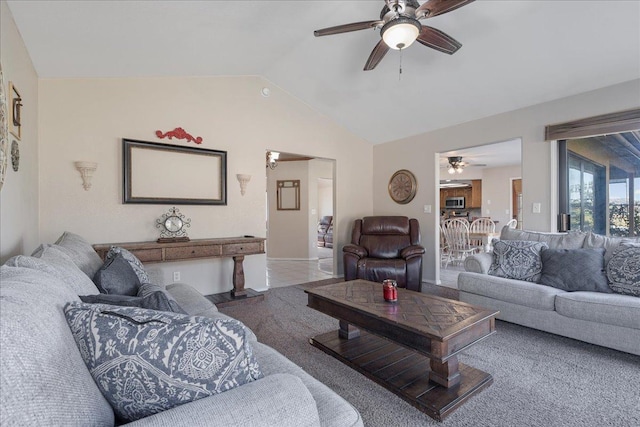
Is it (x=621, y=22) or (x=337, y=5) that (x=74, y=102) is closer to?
(x=337, y=5)

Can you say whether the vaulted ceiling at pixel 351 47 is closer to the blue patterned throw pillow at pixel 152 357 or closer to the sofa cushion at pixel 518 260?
the sofa cushion at pixel 518 260

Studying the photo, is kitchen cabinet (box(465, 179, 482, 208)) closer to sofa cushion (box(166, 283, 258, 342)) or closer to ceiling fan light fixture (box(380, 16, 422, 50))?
ceiling fan light fixture (box(380, 16, 422, 50))

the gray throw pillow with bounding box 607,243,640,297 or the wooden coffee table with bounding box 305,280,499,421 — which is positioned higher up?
the gray throw pillow with bounding box 607,243,640,297

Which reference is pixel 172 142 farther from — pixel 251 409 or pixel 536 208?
pixel 536 208

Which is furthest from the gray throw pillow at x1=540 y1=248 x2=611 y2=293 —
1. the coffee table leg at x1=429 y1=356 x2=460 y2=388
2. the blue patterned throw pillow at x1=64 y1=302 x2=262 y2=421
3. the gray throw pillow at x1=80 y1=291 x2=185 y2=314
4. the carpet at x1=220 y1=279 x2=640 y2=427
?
the gray throw pillow at x1=80 y1=291 x2=185 y2=314

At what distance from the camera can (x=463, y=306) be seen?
7.17 feet

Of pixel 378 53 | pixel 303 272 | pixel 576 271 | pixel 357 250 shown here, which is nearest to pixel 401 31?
pixel 378 53

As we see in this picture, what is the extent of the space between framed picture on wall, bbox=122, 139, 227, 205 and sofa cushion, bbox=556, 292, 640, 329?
387cm

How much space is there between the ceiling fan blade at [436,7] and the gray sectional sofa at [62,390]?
2.48 meters

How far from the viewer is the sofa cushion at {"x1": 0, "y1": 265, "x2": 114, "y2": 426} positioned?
632 mm

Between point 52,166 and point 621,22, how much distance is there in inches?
213

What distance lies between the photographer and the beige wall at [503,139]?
11.1 ft

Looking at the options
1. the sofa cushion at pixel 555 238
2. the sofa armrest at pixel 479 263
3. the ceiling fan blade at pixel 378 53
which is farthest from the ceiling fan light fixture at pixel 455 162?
the ceiling fan blade at pixel 378 53

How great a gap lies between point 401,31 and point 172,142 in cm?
296
